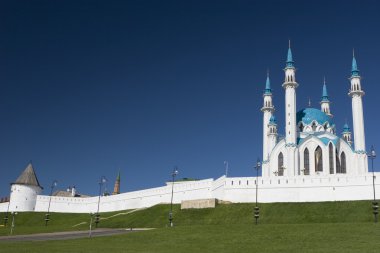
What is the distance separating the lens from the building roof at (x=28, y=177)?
9292 centimetres

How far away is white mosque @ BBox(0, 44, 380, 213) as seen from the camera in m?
63.6

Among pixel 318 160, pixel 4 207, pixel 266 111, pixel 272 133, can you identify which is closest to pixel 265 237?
pixel 318 160

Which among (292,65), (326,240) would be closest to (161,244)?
(326,240)

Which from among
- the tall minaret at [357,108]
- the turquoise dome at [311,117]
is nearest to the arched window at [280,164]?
the turquoise dome at [311,117]

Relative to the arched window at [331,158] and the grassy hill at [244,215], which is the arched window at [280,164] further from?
the grassy hill at [244,215]

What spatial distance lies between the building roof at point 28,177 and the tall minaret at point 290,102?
51.4 meters

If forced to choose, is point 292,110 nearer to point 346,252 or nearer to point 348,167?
point 348,167

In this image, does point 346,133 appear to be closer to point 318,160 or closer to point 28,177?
point 318,160

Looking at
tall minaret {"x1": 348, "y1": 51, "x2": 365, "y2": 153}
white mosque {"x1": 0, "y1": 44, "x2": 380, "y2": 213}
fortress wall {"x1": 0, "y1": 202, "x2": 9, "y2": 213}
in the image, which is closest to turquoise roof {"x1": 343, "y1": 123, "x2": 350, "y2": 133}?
white mosque {"x1": 0, "y1": 44, "x2": 380, "y2": 213}

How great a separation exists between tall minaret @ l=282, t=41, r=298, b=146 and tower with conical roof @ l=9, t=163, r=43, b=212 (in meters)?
51.4

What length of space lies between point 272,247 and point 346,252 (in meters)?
4.93

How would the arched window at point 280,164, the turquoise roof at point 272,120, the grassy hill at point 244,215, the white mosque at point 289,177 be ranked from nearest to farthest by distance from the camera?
the grassy hill at point 244,215 < the white mosque at point 289,177 < the arched window at point 280,164 < the turquoise roof at point 272,120

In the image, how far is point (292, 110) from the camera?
77625 mm

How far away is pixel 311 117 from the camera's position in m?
86.4
